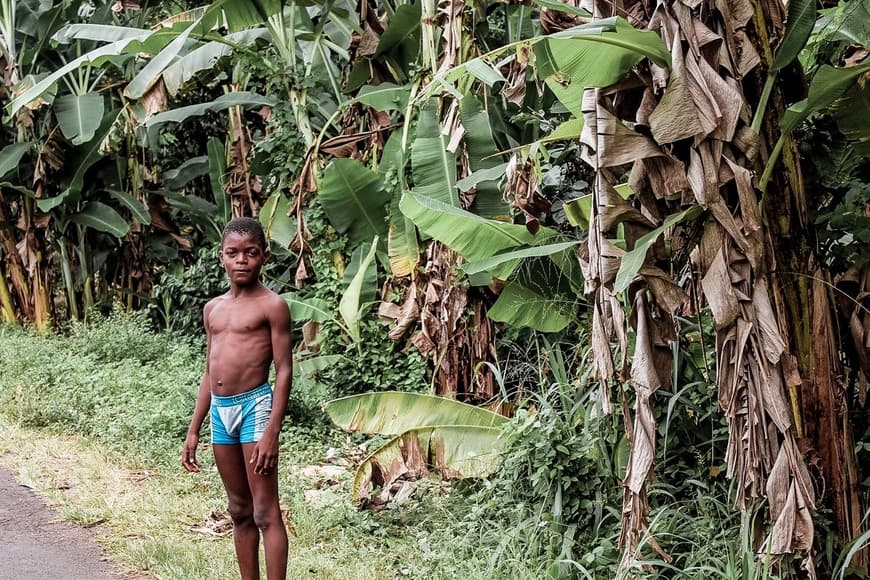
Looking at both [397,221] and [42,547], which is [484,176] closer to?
[397,221]

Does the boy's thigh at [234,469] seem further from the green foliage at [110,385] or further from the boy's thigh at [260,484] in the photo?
the green foliage at [110,385]

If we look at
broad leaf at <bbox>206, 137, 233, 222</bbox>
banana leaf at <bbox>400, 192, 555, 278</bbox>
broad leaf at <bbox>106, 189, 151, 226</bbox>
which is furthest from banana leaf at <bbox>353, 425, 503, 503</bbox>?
broad leaf at <bbox>106, 189, 151, 226</bbox>

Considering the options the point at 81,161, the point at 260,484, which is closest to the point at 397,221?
the point at 260,484

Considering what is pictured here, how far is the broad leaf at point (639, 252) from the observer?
353 centimetres

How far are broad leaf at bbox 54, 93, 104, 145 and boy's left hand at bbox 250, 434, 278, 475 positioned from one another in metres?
6.75

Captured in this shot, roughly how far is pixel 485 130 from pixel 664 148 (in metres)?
2.74

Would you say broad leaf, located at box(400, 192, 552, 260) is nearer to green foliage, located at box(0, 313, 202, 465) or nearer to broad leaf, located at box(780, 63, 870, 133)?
broad leaf, located at box(780, 63, 870, 133)

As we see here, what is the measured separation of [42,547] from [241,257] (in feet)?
7.85

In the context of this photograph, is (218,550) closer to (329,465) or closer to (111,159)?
(329,465)

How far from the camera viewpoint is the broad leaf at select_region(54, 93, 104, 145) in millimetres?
9773

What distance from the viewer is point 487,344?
653 centimetres

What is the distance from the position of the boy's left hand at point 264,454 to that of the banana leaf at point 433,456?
1508 millimetres

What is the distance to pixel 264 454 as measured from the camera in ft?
12.8

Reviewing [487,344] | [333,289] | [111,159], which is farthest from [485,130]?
[111,159]
